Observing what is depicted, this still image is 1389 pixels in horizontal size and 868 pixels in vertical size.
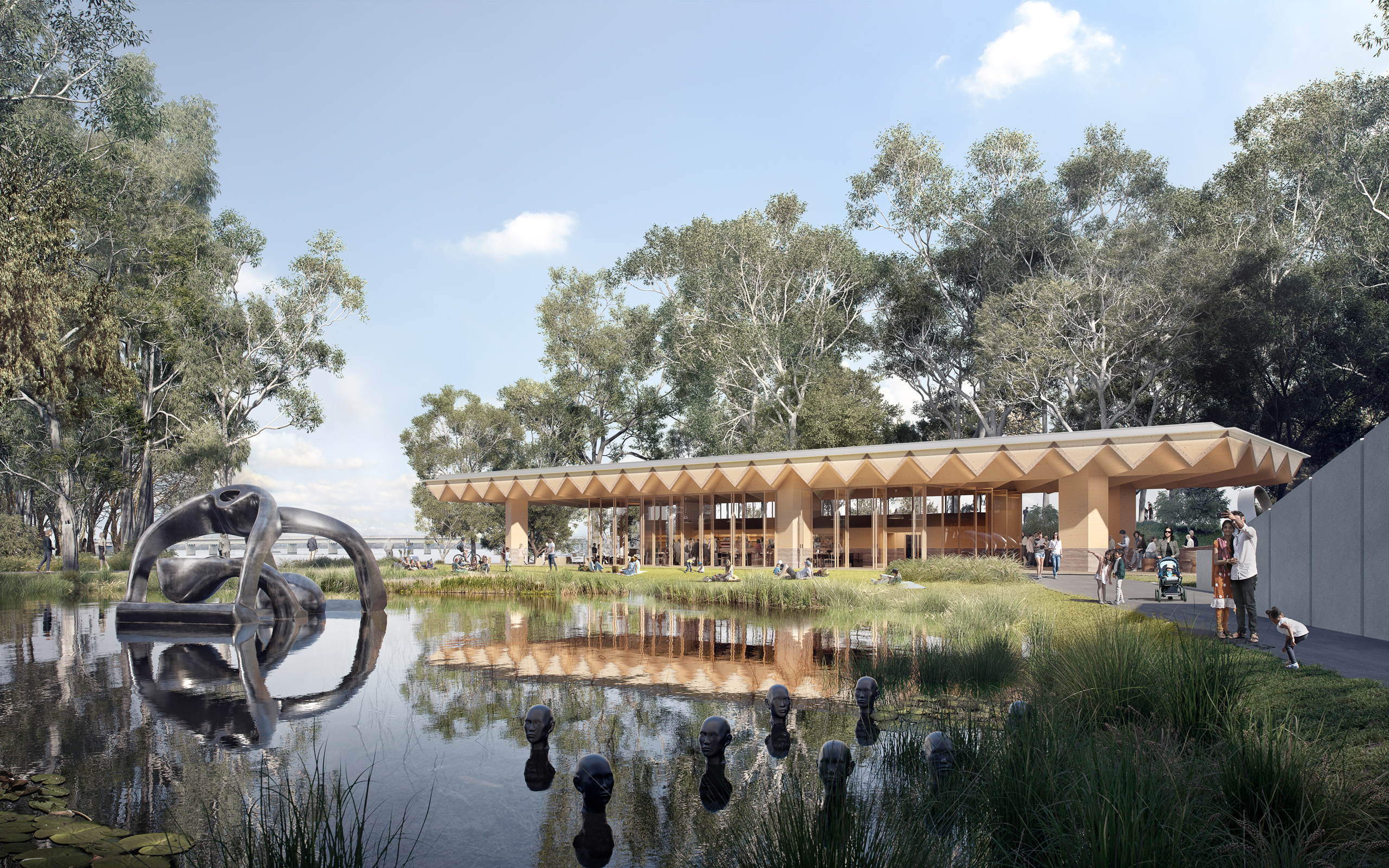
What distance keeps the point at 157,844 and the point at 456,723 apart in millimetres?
3089

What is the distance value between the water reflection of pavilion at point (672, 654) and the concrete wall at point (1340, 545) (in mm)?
6446

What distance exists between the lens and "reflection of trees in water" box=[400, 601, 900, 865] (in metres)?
4.52

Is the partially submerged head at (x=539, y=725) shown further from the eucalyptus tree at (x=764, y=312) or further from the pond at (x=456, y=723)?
the eucalyptus tree at (x=764, y=312)

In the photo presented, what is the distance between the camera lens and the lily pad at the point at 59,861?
3.70 metres

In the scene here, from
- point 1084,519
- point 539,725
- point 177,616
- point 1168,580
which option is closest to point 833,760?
point 539,725

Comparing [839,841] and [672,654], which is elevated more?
[839,841]

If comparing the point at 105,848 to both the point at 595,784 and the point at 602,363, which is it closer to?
the point at 595,784

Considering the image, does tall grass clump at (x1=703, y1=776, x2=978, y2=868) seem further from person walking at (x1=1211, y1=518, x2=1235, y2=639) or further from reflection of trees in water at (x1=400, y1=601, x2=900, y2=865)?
person walking at (x1=1211, y1=518, x2=1235, y2=639)

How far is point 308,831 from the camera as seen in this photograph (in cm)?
381

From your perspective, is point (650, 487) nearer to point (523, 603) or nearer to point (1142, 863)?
point (523, 603)

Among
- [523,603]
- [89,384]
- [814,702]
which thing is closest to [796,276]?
[523,603]

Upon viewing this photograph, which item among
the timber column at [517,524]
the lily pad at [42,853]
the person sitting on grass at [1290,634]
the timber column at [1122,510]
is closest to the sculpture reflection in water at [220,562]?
the lily pad at [42,853]

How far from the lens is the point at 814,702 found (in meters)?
7.59

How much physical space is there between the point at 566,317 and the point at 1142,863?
4140 centimetres
